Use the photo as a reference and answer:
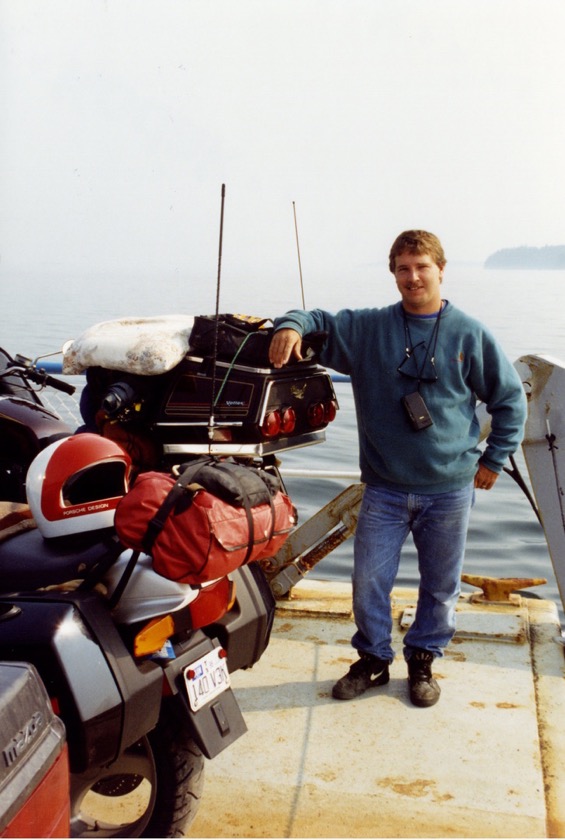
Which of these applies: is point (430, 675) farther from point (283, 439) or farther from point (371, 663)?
point (283, 439)

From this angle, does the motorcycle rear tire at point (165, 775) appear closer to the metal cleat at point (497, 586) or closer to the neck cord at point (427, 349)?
the neck cord at point (427, 349)

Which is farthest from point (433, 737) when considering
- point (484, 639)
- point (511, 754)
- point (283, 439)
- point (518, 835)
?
point (283, 439)

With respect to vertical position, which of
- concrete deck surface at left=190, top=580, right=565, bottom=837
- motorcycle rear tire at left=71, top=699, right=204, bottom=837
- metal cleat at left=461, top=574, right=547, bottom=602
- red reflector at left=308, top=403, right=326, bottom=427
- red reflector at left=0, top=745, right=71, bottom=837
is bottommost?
concrete deck surface at left=190, top=580, right=565, bottom=837

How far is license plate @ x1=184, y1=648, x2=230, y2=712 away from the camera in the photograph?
2.42 metres

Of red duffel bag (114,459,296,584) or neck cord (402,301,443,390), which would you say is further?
neck cord (402,301,443,390)

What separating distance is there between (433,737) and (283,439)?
3.99 feet

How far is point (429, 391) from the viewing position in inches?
135

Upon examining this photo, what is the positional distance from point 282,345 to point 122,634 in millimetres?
1334

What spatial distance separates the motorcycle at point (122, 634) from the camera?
2.16 meters

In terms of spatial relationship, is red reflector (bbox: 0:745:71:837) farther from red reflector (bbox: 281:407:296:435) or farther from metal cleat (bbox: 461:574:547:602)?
metal cleat (bbox: 461:574:547:602)

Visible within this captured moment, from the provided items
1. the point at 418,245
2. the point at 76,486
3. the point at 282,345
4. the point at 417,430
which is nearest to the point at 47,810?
A: the point at 76,486

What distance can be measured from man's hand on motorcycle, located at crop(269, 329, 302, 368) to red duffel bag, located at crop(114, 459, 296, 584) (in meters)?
1.02

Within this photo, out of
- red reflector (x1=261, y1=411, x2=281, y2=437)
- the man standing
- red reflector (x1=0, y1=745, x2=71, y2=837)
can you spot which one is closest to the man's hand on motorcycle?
the man standing

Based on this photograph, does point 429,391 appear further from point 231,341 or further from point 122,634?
point 122,634
